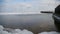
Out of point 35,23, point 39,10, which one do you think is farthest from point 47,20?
point 39,10

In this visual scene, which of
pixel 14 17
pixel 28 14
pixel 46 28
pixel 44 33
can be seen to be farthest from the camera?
pixel 28 14

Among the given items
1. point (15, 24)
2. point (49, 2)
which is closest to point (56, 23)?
point (15, 24)

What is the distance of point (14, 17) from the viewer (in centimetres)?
153

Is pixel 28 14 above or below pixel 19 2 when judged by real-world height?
below

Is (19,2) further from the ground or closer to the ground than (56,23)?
further from the ground

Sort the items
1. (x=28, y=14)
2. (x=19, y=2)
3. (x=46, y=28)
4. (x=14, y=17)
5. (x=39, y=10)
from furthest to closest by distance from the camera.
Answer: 1. (x=19, y=2)
2. (x=39, y=10)
3. (x=28, y=14)
4. (x=14, y=17)
5. (x=46, y=28)

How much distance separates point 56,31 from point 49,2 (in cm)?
86

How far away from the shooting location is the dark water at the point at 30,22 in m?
1.27

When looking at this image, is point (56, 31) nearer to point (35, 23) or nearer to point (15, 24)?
point (35, 23)

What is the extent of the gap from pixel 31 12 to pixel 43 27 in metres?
0.47

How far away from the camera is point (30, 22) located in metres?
1.41

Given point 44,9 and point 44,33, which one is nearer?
point 44,33

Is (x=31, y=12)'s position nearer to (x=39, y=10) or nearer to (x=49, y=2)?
(x=39, y=10)

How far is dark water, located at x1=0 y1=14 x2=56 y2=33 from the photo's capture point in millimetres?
1269
